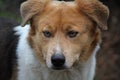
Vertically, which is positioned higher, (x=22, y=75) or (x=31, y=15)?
(x=31, y=15)

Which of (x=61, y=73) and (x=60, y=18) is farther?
(x=61, y=73)

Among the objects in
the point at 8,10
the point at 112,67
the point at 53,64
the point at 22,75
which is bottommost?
the point at 112,67

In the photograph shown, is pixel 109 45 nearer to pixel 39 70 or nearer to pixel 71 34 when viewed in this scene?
pixel 39 70

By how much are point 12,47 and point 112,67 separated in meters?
6.14

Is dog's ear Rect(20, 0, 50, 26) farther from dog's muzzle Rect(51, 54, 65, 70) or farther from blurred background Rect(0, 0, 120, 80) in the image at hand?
blurred background Rect(0, 0, 120, 80)

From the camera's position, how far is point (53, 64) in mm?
6297

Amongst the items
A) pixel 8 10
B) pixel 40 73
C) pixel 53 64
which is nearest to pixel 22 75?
pixel 40 73

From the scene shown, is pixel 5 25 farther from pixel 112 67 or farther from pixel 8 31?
pixel 112 67

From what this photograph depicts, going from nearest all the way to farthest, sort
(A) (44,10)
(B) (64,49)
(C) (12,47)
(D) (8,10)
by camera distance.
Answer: (B) (64,49), (A) (44,10), (C) (12,47), (D) (8,10)

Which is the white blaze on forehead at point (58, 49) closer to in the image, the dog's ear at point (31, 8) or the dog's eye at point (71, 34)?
the dog's eye at point (71, 34)

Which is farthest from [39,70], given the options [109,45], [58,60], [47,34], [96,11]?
[109,45]

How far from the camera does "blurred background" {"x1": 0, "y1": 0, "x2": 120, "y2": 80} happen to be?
41.4 feet

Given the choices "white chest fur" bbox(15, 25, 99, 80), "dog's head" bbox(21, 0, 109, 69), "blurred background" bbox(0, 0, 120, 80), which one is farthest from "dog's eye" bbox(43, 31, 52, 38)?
"blurred background" bbox(0, 0, 120, 80)

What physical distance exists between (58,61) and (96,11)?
95cm
